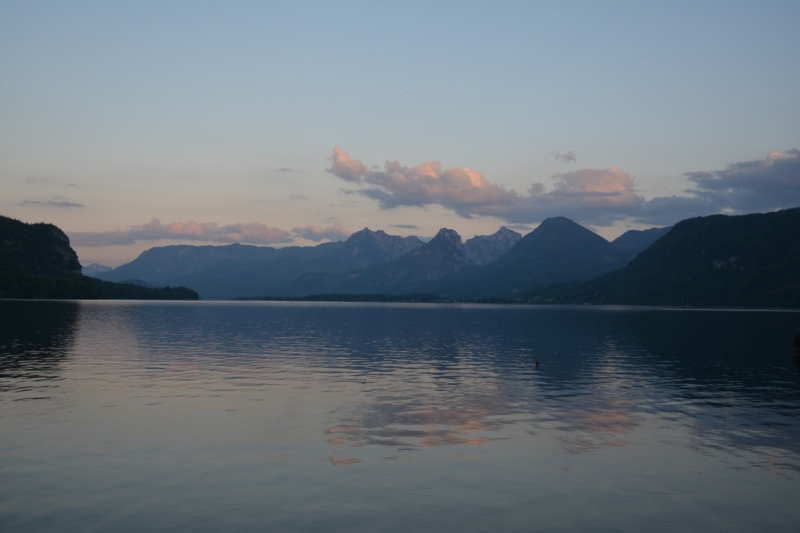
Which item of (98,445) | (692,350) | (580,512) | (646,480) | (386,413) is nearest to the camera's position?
(580,512)

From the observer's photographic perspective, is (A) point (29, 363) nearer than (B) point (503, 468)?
No

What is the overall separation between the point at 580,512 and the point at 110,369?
58736 millimetres

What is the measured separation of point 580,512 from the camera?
83.0 feet

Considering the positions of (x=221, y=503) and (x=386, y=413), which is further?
(x=386, y=413)

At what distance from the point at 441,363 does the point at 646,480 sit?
51.6m

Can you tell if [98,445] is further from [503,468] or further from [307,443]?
[503,468]

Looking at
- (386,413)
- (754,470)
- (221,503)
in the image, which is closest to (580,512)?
(754,470)

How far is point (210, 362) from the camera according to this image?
77.5m

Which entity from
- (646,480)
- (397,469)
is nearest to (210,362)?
(397,469)

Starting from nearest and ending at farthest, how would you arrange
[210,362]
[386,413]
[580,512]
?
1. [580,512]
2. [386,413]
3. [210,362]

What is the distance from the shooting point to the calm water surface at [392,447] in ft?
81.7

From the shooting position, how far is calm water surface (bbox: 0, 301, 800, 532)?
81.7 feet

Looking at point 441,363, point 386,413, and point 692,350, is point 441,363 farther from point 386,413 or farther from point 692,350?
point 692,350

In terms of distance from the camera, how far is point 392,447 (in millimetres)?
35375
